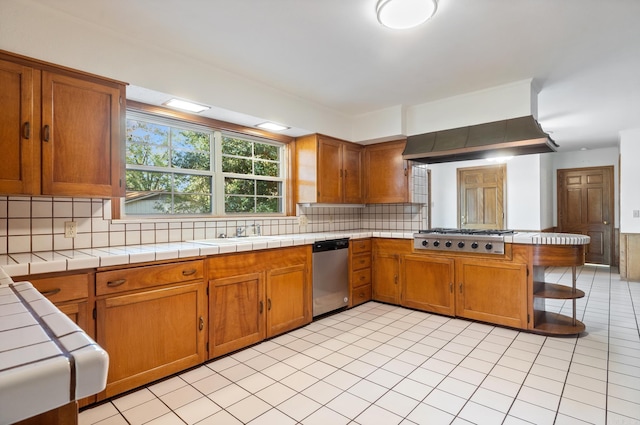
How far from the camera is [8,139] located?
1.92 metres

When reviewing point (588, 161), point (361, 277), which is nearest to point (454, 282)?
point (361, 277)

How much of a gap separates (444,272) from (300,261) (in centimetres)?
159

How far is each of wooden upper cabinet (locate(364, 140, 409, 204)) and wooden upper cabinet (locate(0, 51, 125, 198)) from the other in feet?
9.96

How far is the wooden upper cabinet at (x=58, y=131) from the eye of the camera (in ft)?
6.35

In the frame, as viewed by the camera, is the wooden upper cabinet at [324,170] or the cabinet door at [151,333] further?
the wooden upper cabinet at [324,170]

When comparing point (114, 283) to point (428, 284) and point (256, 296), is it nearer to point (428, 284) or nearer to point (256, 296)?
point (256, 296)

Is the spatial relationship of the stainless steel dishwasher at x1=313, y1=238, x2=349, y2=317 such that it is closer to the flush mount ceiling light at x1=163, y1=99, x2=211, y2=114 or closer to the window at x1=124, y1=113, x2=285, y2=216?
the window at x1=124, y1=113, x2=285, y2=216

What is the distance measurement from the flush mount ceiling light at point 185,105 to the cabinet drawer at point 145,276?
1.37m

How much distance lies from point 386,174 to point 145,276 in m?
3.14

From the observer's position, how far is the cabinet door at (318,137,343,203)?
4028 mm

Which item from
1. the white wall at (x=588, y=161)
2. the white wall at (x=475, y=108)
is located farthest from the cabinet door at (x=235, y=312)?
the white wall at (x=588, y=161)

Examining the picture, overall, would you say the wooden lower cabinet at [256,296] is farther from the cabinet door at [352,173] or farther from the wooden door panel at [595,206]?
the wooden door panel at [595,206]

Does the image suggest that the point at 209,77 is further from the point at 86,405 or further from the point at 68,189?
the point at 86,405

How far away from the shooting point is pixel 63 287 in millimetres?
1869
